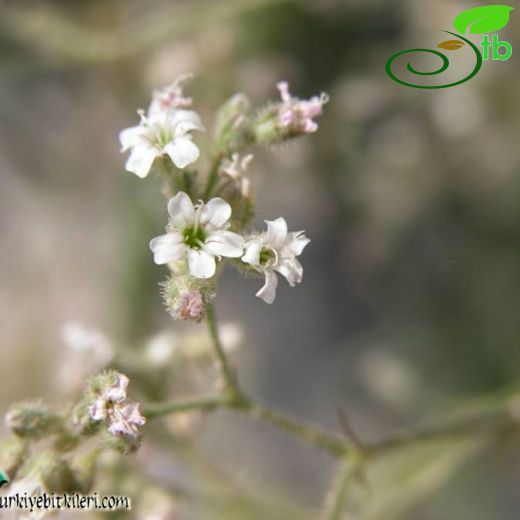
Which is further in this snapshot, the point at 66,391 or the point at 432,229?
the point at 432,229

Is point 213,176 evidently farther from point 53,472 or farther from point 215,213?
point 53,472

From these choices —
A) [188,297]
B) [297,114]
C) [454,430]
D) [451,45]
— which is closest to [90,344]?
[188,297]

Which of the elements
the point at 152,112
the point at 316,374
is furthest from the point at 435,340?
the point at 152,112

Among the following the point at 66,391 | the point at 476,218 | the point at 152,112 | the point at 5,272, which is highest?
the point at 5,272

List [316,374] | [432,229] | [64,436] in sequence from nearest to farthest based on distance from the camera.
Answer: [64,436], [432,229], [316,374]

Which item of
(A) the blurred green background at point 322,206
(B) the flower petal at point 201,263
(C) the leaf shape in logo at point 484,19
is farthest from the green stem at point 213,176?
(C) the leaf shape in logo at point 484,19

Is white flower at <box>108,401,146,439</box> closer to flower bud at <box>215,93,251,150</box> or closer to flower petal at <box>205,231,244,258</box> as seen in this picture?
flower petal at <box>205,231,244,258</box>

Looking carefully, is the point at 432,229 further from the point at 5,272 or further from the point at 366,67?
the point at 5,272
